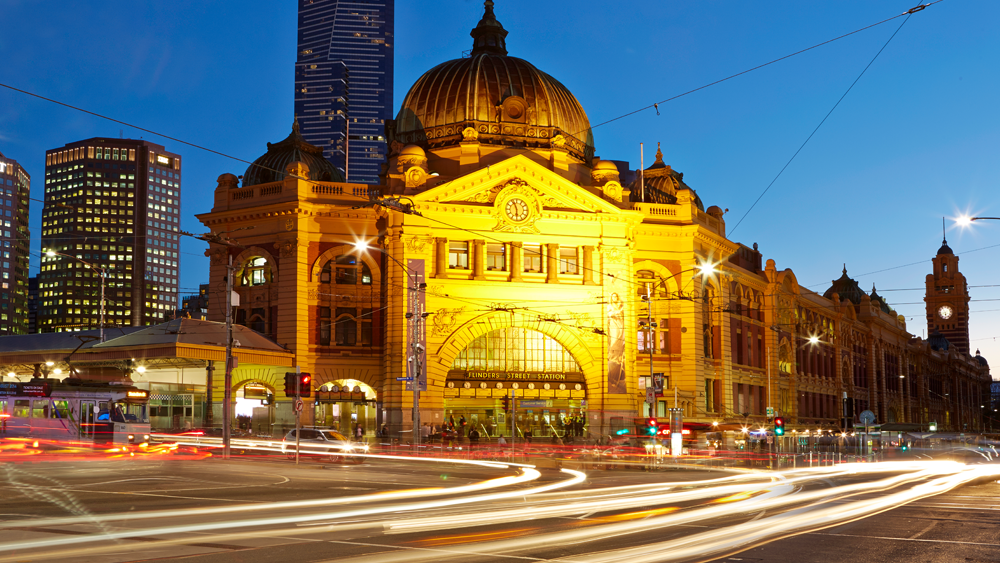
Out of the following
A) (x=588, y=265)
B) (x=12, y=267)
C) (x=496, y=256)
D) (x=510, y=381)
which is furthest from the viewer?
(x=12, y=267)

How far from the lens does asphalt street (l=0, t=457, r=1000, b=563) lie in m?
14.1

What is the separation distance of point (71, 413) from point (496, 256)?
92.5 feet

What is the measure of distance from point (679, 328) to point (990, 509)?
4629cm

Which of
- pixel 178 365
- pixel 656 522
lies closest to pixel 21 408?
pixel 178 365

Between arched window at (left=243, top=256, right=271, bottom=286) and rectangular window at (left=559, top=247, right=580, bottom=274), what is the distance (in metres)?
19.2

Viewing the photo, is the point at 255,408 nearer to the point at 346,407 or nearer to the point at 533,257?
the point at 346,407

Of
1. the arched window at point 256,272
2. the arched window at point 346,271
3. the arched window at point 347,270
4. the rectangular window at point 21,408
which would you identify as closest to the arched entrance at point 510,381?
the arched window at point 346,271

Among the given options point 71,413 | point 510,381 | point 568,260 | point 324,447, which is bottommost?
point 324,447

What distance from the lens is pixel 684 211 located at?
68.9 m

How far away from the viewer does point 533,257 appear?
64.1m

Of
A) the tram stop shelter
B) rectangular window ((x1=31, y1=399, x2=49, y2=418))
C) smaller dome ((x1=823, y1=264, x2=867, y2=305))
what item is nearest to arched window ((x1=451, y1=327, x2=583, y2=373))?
the tram stop shelter

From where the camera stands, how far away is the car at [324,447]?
42.2m

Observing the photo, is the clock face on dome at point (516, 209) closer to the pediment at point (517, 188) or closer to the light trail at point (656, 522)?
the pediment at point (517, 188)

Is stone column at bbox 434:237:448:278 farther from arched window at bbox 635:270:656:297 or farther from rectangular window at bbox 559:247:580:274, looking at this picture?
arched window at bbox 635:270:656:297
